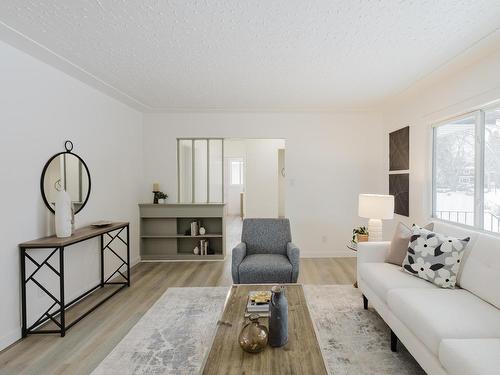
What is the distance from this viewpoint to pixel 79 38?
233 centimetres

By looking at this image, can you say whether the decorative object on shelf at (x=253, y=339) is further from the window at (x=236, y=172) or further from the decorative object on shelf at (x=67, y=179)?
the window at (x=236, y=172)

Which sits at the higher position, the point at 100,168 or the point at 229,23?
the point at 229,23

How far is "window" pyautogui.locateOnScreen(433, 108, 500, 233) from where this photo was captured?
261cm

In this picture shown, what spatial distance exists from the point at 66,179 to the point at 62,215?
514mm

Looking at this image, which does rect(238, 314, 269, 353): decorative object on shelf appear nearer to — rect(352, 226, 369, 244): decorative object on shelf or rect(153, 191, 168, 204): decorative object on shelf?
rect(352, 226, 369, 244): decorative object on shelf

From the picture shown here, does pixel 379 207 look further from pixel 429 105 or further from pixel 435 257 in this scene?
pixel 429 105

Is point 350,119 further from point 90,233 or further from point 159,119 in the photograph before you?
point 90,233

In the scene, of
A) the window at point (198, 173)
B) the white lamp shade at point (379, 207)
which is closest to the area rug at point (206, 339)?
the white lamp shade at point (379, 207)

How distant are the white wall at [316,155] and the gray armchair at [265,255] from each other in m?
1.43

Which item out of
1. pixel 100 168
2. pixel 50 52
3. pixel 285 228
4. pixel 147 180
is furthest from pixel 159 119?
pixel 285 228

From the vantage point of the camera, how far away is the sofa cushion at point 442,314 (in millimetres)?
1608

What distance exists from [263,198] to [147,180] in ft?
9.52

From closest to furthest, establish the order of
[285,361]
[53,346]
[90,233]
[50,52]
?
[285,361] → [53,346] → [50,52] → [90,233]

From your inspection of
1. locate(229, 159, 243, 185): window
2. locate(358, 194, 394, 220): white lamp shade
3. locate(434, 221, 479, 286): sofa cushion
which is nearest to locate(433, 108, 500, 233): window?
locate(434, 221, 479, 286): sofa cushion
